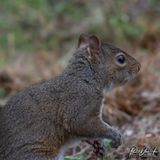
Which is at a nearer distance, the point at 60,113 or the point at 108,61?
the point at 60,113

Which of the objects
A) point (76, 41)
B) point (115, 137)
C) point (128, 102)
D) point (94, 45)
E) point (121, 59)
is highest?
point (76, 41)

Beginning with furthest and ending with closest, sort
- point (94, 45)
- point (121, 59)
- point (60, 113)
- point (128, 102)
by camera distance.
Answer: point (128, 102), point (121, 59), point (94, 45), point (60, 113)

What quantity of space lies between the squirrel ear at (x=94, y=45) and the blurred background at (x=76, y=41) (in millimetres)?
1276

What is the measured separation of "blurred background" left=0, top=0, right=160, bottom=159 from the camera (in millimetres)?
8109

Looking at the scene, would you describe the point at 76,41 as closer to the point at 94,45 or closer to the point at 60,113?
the point at 94,45

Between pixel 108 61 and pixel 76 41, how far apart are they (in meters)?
5.90

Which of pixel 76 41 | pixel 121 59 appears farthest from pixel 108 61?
pixel 76 41

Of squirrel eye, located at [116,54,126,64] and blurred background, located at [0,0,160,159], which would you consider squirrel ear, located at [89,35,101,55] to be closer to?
squirrel eye, located at [116,54,126,64]

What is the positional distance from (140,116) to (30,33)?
5.48m

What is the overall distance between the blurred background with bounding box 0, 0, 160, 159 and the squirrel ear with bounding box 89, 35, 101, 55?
1.28 m

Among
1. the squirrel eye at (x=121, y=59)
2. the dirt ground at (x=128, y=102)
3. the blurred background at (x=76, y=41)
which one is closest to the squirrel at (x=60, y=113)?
the squirrel eye at (x=121, y=59)

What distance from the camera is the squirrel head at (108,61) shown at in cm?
618

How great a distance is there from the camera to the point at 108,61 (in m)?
6.23

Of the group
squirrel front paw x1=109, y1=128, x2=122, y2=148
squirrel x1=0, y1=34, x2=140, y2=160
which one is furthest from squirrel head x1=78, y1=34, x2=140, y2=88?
squirrel front paw x1=109, y1=128, x2=122, y2=148
